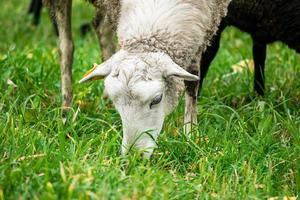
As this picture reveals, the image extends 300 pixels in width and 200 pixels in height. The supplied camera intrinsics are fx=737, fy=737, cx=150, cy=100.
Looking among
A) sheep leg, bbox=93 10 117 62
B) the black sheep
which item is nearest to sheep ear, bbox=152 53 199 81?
the black sheep

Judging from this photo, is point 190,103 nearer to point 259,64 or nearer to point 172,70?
point 172,70

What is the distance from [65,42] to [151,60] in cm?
162

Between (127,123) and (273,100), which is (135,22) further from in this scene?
(273,100)

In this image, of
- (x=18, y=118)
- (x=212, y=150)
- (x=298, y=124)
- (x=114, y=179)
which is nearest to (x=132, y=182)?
(x=114, y=179)

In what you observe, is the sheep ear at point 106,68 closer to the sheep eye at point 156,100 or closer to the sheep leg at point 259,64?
the sheep eye at point 156,100

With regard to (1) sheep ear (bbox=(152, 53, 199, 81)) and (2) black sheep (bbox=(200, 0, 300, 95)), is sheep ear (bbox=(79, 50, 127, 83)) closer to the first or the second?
(1) sheep ear (bbox=(152, 53, 199, 81))

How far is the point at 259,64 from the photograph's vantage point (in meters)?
6.06

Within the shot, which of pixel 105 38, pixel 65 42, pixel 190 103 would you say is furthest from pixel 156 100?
pixel 105 38

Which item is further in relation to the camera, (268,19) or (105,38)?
(105,38)

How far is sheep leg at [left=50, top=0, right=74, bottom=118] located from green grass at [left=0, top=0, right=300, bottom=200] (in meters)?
0.11

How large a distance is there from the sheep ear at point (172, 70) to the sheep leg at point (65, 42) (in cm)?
143

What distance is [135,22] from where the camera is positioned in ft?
14.1

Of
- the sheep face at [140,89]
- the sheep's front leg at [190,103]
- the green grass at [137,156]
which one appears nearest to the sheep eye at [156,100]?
the sheep face at [140,89]

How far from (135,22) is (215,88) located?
177 cm
